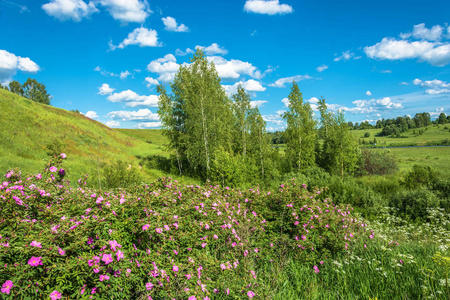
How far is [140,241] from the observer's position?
320 cm

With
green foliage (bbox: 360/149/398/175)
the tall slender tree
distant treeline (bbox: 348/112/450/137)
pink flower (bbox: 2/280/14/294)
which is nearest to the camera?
pink flower (bbox: 2/280/14/294)

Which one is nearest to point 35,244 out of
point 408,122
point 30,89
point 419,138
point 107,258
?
point 107,258

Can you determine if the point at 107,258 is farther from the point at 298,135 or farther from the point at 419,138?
the point at 419,138

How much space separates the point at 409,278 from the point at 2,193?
240 inches

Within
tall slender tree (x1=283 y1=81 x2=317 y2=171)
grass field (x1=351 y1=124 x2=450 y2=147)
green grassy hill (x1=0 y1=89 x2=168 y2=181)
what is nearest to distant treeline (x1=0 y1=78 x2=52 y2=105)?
green grassy hill (x1=0 y1=89 x2=168 y2=181)

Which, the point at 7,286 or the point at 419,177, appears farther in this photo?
the point at 419,177

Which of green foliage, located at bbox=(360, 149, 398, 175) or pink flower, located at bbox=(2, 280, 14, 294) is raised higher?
pink flower, located at bbox=(2, 280, 14, 294)

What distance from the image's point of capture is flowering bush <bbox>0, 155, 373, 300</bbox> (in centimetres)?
232

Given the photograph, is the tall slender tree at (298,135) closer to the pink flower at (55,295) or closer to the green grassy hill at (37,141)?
the green grassy hill at (37,141)

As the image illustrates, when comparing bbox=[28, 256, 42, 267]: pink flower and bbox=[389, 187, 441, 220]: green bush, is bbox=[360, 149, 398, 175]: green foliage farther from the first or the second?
bbox=[28, 256, 42, 267]: pink flower

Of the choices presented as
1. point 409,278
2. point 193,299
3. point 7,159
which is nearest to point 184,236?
point 193,299

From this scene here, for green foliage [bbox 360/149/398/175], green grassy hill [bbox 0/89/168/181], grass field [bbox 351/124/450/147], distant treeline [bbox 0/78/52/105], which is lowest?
green foliage [bbox 360/149/398/175]

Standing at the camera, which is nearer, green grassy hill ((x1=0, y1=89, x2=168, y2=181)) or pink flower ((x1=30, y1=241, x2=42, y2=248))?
pink flower ((x1=30, y1=241, x2=42, y2=248))

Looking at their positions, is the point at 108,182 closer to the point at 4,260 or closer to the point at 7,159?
the point at 7,159
